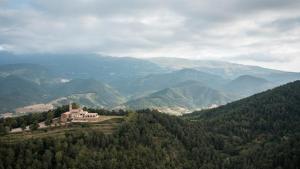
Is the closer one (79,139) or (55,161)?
(55,161)

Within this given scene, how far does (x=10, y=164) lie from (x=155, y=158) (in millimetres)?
65608

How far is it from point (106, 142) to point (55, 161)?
28.6 metres

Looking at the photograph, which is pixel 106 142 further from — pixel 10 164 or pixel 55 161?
pixel 10 164

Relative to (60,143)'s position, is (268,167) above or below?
below

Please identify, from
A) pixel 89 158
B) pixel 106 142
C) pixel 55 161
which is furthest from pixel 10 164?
pixel 106 142

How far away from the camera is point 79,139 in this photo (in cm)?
19400

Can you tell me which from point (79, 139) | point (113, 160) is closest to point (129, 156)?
point (113, 160)

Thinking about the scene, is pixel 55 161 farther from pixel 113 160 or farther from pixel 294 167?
pixel 294 167

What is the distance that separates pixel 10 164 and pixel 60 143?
2390cm

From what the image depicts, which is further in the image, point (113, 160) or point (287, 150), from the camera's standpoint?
point (287, 150)

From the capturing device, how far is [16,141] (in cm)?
18812

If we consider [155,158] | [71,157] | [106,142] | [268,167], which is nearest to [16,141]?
[71,157]

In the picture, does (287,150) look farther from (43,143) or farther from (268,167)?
(43,143)

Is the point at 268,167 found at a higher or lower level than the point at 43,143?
lower
